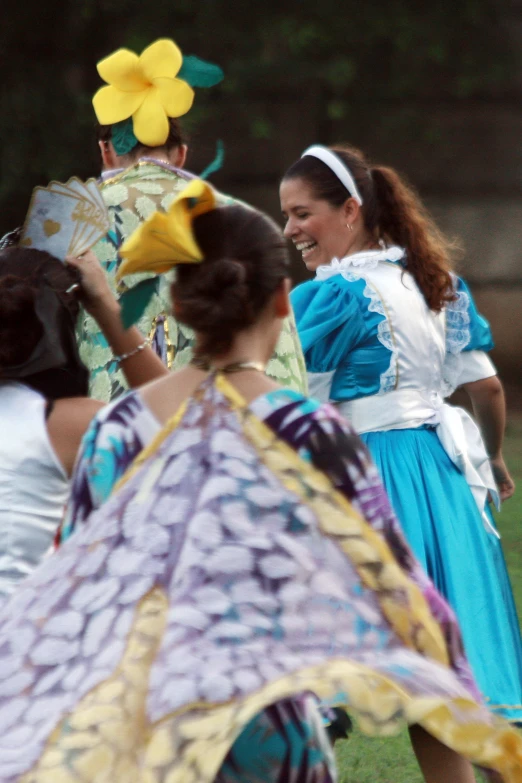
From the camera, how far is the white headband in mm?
3938

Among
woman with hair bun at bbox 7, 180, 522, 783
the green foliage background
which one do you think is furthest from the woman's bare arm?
the green foliage background

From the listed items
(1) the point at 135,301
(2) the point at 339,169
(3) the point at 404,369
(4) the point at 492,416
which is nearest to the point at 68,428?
(1) the point at 135,301

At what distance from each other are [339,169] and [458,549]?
1053 mm

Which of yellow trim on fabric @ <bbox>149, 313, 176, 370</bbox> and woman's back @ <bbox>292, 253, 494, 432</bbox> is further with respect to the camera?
woman's back @ <bbox>292, 253, 494, 432</bbox>

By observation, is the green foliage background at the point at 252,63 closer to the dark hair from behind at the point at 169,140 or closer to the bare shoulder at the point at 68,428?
the dark hair from behind at the point at 169,140

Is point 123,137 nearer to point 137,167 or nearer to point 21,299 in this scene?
point 137,167

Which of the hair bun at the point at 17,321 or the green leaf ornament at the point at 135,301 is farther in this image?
the hair bun at the point at 17,321

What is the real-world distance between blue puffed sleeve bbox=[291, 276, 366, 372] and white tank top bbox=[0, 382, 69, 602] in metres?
1.32

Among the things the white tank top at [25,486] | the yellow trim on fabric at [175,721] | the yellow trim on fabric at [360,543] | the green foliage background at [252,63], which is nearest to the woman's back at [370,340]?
the white tank top at [25,486]

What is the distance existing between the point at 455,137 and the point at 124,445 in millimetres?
10409

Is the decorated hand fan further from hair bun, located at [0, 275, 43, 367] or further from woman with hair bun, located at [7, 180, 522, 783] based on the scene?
woman with hair bun, located at [7, 180, 522, 783]

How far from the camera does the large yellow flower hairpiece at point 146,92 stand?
350 cm

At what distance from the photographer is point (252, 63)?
1159 cm

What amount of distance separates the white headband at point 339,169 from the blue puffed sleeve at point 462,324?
370 mm
